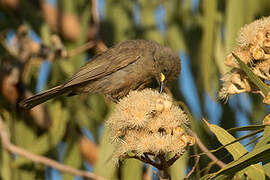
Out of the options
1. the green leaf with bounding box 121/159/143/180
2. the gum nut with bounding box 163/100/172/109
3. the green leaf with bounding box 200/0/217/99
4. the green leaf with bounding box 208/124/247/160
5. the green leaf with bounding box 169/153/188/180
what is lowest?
the green leaf with bounding box 121/159/143/180

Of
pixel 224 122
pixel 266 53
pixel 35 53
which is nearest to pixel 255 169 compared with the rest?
pixel 266 53

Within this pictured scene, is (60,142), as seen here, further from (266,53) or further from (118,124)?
(266,53)

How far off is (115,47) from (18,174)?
4.82 feet

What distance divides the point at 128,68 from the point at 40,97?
90cm

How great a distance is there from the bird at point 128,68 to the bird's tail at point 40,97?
0.63 feet

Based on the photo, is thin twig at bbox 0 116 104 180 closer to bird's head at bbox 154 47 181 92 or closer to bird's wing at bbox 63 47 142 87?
bird's wing at bbox 63 47 142 87

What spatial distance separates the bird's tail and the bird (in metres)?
0.19

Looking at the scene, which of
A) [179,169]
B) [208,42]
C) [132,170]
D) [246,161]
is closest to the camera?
[246,161]

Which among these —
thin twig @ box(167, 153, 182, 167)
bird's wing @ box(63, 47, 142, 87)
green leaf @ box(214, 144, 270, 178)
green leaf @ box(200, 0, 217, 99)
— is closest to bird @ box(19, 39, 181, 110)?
bird's wing @ box(63, 47, 142, 87)

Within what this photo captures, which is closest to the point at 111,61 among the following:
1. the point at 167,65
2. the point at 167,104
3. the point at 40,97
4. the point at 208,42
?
the point at 167,65

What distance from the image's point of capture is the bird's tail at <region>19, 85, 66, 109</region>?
426 centimetres

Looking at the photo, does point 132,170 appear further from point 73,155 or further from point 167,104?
point 167,104

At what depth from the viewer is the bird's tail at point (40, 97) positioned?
14.0 feet

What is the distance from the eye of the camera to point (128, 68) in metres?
4.69
